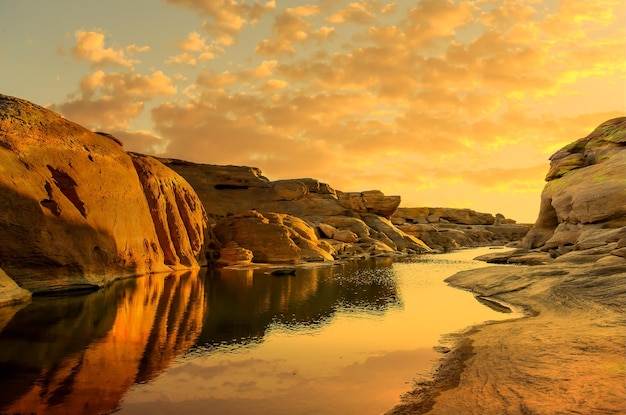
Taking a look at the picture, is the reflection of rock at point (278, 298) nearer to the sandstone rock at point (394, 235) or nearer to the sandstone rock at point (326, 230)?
the sandstone rock at point (326, 230)

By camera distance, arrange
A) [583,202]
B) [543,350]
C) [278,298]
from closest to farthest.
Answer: [543,350] → [278,298] → [583,202]

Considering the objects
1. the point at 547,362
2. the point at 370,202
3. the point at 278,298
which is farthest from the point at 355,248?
the point at 547,362

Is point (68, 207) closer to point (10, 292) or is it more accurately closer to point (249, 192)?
point (10, 292)

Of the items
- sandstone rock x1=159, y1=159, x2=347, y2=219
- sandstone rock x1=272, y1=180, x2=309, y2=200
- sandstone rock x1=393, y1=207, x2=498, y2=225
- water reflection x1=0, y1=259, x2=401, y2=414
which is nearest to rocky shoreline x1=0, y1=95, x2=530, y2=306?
water reflection x1=0, y1=259, x2=401, y2=414

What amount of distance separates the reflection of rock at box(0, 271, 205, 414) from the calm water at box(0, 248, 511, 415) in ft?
0.13

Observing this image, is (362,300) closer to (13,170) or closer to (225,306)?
(225,306)

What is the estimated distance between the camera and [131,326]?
56.3 feet

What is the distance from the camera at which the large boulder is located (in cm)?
4088

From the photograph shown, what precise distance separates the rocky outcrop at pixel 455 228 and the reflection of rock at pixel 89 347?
71.2 metres

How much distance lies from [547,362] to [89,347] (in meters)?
13.0

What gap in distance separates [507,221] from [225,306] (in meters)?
153

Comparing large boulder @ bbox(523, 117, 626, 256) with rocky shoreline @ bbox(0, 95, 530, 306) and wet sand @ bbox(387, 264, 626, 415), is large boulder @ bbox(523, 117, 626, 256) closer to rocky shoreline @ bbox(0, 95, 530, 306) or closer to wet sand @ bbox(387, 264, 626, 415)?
wet sand @ bbox(387, 264, 626, 415)

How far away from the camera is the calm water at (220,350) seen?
9.72 m

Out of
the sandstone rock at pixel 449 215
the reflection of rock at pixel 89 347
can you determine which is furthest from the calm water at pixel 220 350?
the sandstone rock at pixel 449 215
